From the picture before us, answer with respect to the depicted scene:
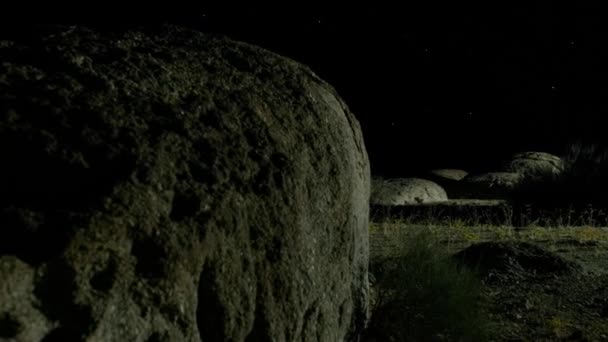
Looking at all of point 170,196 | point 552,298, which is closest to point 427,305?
point 552,298

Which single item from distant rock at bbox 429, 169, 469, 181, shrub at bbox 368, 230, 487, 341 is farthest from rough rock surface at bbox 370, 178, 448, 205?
shrub at bbox 368, 230, 487, 341

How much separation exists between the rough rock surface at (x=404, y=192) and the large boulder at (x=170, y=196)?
8.36 metres

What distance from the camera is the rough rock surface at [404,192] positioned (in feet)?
38.1

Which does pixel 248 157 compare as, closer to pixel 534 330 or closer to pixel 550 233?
pixel 534 330

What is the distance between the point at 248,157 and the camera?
2.69 m

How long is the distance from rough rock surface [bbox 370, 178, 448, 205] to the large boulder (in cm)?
836

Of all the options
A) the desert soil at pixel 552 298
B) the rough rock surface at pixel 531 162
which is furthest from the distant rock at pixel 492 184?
the desert soil at pixel 552 298

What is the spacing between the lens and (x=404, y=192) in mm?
11883

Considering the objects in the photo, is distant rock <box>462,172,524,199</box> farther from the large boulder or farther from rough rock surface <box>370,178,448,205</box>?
the large boulder

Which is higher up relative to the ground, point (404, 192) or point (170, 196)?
point (170, 196)

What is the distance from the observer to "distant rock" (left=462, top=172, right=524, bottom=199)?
12828 mm

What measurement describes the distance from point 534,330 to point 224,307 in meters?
2.63

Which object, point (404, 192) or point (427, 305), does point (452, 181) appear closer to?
point (404, 192)

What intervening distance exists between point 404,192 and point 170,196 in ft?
31.7
